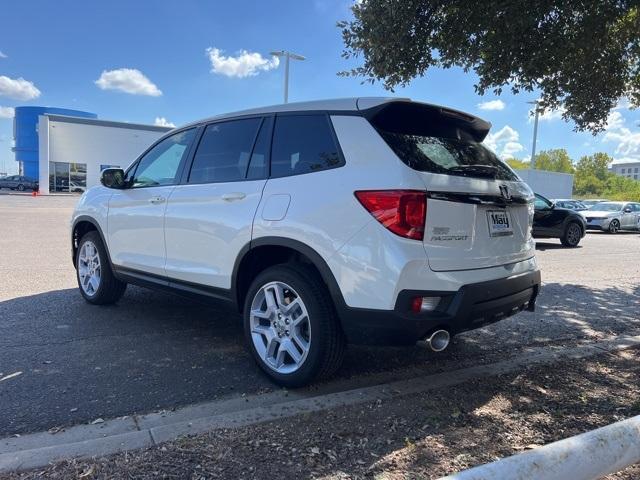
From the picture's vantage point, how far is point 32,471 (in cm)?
243

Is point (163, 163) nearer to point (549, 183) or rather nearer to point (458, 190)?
point (458, 190)

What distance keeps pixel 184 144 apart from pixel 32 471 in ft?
9.74

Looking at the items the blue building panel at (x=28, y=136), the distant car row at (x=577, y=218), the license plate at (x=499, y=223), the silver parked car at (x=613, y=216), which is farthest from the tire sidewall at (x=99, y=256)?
the blue building panel at (x=28, y=136)

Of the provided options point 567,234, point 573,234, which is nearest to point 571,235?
point 573,234

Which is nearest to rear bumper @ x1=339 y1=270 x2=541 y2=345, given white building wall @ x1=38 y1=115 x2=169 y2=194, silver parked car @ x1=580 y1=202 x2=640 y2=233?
silver parked car @ x1=580 y1=202 x2=640 y2=233

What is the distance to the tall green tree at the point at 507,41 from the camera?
5.47 m

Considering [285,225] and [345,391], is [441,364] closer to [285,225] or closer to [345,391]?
[345,391]

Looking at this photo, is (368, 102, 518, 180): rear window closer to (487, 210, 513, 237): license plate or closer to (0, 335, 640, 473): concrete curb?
(487, 210, 513, 237): license plate

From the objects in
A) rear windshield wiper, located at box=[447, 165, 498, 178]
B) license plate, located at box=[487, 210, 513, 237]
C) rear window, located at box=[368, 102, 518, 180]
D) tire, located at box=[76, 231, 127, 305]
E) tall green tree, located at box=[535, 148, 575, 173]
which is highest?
tall green tree, located at box=[535, 148, 575, 173]

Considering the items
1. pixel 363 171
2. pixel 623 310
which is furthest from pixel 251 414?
pixel 623 310

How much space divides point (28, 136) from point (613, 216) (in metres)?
52.3

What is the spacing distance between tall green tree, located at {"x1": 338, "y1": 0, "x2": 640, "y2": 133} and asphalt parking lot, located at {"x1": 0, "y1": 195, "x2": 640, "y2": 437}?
290 centimetres

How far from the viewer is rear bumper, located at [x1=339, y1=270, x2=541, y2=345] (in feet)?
9.71

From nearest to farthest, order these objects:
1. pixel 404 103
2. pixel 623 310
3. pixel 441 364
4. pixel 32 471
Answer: pixel 32 471, pixel 404 103, pixel 441 364, pixel 623 310
